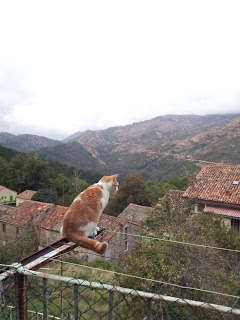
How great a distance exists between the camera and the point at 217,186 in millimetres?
16031

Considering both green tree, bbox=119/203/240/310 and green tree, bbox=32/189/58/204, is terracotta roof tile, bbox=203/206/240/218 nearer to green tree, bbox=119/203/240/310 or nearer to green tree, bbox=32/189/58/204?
green tree, bbox=119/203/240/310

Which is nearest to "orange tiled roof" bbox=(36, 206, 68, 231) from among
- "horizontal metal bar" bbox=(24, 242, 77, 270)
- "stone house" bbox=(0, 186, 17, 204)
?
"horizontal metal bar" bbox=(24, 242, 77, 270)

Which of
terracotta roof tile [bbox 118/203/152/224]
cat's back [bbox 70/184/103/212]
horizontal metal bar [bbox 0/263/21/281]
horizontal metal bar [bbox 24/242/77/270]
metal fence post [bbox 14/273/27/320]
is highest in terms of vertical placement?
cat's back [bbox 70/184/103/212]

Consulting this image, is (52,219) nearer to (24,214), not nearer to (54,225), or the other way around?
(54,225)

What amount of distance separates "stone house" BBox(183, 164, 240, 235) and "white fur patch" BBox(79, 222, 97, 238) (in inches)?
423

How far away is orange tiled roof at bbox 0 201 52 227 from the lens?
743 inches

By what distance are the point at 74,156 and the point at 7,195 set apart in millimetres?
59997

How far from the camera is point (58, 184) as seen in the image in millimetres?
37312

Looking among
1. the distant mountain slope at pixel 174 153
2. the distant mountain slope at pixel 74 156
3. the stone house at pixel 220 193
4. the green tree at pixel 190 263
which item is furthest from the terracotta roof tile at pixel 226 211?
the distant mountain slope at pixel 74 156

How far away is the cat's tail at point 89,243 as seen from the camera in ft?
8.68

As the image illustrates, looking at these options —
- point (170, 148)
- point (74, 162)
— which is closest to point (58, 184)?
point (74, 162)

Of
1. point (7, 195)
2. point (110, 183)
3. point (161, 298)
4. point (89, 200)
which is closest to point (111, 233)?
point (110, 183)

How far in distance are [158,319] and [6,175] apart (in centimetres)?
3924

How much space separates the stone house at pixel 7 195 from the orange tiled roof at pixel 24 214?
15.1 meters
